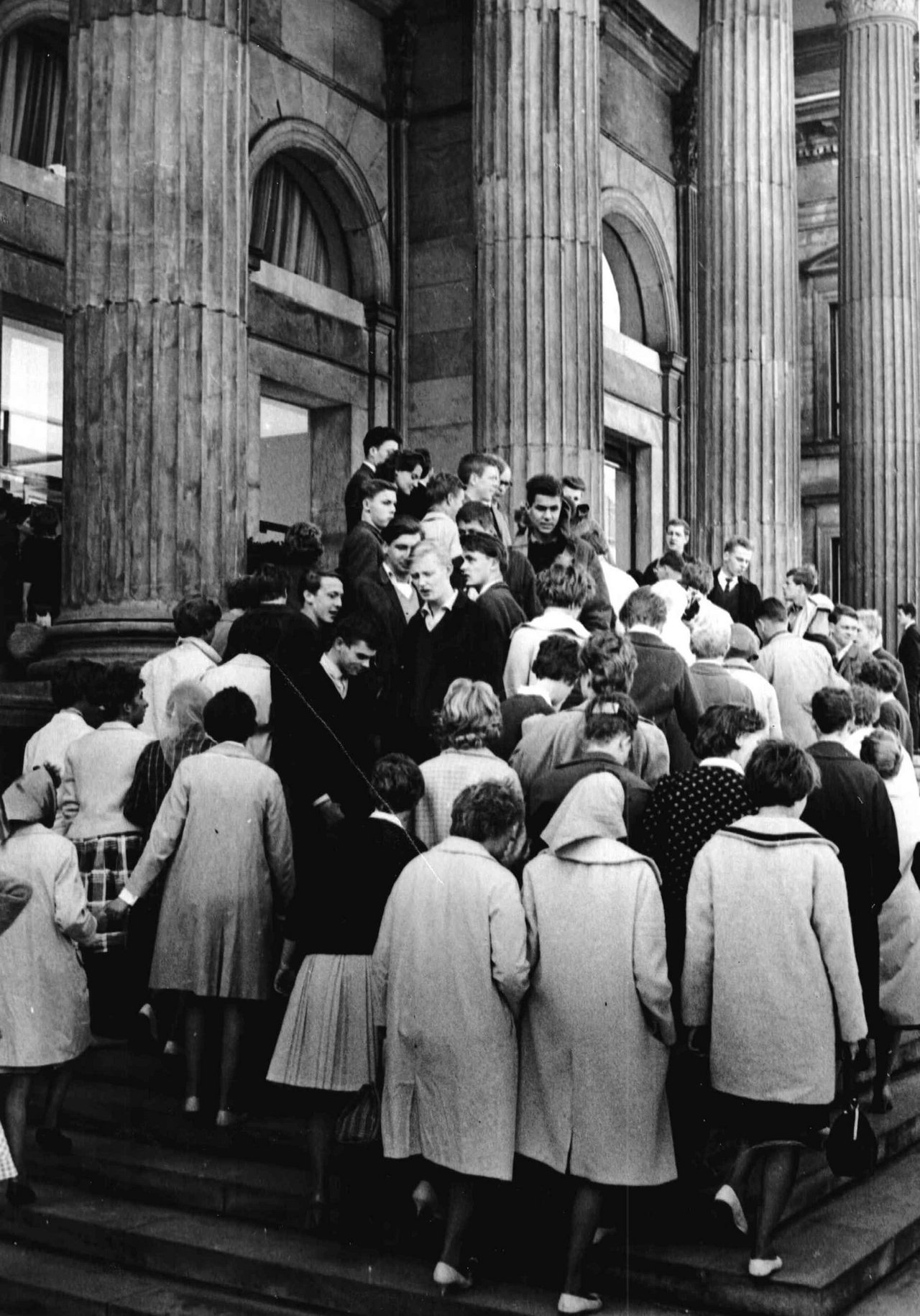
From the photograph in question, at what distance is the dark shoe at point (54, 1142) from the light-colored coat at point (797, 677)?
492 centimetres

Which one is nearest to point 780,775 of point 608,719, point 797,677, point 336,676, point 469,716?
point 608,719

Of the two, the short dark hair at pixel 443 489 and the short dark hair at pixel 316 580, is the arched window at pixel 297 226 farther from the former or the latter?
the short dark hair at pixel 316 580

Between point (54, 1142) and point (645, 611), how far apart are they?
336 centimetres

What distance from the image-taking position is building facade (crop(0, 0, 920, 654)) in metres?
8.86

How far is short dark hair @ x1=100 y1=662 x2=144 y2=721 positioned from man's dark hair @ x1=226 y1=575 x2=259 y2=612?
1.91 feet

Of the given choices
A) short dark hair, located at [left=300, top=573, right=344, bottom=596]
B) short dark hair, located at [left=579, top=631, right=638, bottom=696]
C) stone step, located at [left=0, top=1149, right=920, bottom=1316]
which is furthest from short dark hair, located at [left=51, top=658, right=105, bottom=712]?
short dark hair, located at [left=579, top=631, right=638, bottom=696]

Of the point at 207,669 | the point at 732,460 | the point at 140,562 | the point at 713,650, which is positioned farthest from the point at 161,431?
the point at 732,460

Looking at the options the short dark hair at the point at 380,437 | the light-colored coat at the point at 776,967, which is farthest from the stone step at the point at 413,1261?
the short dark hair at the point at 380,437

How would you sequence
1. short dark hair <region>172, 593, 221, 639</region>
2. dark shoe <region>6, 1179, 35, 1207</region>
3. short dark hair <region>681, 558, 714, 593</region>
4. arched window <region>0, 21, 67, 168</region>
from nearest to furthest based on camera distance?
1. dark shoe <region>6, 1179, 35, 1207</region>
2. short dark hair <region>172, 593, 221, 639</region>
3. short dark hair <region>681, 558, 714, 593</region>
4. arched window <region>0, 21, 67, 168</region>

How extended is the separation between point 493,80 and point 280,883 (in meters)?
7.83

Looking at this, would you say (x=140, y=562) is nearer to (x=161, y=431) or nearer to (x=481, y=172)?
(x=161, y=431)

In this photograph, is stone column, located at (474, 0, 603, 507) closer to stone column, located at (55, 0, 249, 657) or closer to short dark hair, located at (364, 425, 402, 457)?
short dark hair, located at (364, 425, 402, 457)

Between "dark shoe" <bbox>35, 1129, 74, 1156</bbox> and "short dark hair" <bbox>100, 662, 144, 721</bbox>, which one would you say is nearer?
"dark shoe" <bbox>35, 1129, 74, 1156</bbox>

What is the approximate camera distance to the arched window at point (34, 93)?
14570 mm
